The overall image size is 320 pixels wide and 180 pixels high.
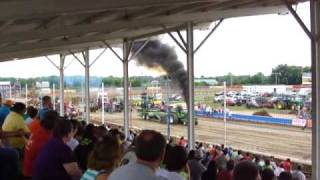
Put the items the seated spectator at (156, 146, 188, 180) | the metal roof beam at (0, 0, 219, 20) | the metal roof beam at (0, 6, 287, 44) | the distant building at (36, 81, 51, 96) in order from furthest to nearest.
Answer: the distant building at (36, 81, 51, 96) < the metal roof beam at (0, 6, 287, 44) < the metal roof beam at (0, 0, 219, 20) < the seated spectator at (156, 146, 188, 180)

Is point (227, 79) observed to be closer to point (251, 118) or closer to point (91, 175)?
point (251, 118)

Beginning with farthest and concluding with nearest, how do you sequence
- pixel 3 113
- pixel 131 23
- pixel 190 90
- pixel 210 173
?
pixel 190 90, pixel 131 23, pixel 3 113, pixel 210 173

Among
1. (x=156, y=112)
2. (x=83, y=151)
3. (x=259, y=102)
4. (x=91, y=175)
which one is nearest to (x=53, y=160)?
(x=91, y=175)

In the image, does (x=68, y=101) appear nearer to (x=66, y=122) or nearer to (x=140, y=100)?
(x=140, y=100)

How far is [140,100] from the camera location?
919 inches

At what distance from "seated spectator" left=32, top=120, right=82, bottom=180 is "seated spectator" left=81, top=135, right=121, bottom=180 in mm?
648

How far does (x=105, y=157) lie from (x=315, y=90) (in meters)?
5.16

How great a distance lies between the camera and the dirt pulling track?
17.9 m

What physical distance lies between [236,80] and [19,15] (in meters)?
18.6

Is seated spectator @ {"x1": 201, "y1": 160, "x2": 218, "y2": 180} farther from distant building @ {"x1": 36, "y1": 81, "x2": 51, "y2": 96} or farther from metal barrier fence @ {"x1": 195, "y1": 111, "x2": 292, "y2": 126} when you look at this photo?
distant building @ {"x1": 36, "y1": 81, "x2": 51, "y2": 96}

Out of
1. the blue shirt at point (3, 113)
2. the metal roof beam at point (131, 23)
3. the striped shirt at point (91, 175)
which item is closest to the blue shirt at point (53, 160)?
the striped shirt at point (91, 175)

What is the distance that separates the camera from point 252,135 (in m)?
20.4

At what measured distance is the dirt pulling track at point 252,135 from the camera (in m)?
17.9

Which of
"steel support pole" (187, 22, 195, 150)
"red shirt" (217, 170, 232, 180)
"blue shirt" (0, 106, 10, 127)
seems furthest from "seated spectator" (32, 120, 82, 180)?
"steel support pole" (187, 22, 195, 150)
